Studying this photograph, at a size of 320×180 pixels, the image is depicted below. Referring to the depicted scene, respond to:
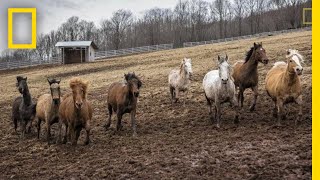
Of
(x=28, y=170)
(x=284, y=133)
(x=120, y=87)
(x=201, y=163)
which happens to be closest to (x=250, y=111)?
(x=284, y=133)

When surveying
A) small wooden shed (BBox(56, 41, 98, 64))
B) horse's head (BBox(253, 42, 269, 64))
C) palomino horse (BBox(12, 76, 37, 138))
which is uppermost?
small wooden shed (BBox(56, 41, 98, 64))

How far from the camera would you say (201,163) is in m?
7.61

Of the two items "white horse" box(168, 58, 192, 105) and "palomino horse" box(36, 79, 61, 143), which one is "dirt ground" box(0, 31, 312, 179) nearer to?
"palomino horse" box(36, 79, 61, 143)

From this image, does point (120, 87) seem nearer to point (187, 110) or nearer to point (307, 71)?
point (187, 110)

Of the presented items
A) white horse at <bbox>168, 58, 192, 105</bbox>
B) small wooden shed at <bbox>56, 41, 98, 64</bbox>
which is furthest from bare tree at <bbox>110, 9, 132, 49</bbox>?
white horse at <bbox>168, 58, 192, 105</bbox>

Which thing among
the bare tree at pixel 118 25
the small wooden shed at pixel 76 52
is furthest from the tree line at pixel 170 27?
the small wooden shed at pixel 76 52

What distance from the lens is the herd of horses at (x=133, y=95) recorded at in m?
9.72

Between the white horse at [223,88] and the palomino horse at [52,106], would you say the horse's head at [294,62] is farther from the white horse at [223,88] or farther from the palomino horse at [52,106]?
the palomino horse at [52,106]

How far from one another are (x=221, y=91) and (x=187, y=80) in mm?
5121

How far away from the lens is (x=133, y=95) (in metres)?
10.8

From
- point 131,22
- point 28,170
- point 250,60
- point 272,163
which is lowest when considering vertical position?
point 28,170

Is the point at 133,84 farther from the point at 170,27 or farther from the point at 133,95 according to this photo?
the point at 170,27

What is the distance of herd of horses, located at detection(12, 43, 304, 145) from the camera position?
9.72 meters

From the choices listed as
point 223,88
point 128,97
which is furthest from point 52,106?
point 223,88
